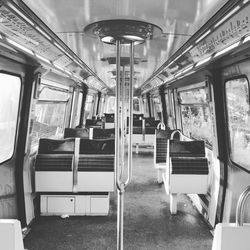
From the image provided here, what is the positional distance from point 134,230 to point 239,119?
2157 mm

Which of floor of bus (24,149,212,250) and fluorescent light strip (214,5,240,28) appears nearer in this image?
fluorescent light strip (214,5,240,28)

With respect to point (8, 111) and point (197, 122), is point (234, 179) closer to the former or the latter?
point (197, 122)

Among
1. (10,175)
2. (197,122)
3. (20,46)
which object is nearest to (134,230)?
(10,175)

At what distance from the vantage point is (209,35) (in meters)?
2.95

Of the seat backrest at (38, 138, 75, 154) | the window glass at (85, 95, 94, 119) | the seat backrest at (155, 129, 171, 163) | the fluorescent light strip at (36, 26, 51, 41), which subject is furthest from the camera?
the window glass at (85, 95, 94, 119)

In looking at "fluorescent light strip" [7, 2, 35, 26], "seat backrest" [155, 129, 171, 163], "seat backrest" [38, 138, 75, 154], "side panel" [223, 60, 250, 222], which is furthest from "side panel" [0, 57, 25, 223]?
"seat backrest" [155, 129, 171, 163]

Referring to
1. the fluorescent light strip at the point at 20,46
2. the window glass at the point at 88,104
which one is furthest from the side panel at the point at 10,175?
the window glass at the point at 88,104

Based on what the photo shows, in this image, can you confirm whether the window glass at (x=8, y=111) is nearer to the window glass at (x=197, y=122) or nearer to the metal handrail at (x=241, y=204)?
the window glass at (x=197, y=122)

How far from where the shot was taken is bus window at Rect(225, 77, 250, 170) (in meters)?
3.96

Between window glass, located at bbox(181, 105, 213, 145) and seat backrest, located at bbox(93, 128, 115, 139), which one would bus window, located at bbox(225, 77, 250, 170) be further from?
seat backrest, located at bbox(93, 128, 115, 139)

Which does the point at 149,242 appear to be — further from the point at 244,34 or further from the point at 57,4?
the point at 57,4

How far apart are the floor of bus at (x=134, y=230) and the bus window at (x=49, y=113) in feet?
5.50

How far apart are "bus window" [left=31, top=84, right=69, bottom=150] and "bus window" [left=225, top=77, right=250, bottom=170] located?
10.5ft

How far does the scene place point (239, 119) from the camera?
166 inches
